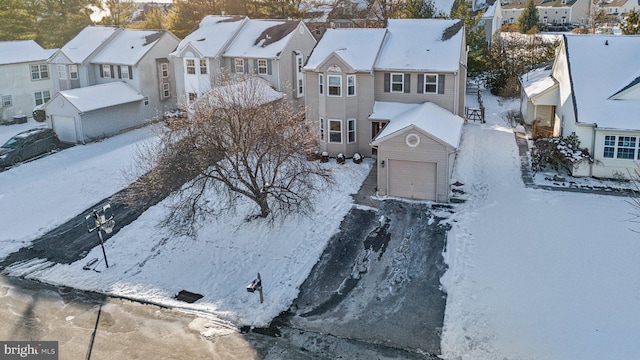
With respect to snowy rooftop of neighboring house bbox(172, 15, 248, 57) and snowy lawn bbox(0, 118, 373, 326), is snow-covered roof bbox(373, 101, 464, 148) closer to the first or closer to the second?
snowy lawn bbox(0, 118, 373, 326)

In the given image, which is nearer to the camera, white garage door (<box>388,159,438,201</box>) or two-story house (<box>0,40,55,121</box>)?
white garage door (<box>388,159,438,201</box>)

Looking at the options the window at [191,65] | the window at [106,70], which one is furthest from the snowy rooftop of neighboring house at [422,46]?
the window at [106,70]

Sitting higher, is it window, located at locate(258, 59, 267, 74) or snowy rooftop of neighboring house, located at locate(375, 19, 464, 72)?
snowy rooftop of neighboring house, located at locate(375, 19, 464, 72)

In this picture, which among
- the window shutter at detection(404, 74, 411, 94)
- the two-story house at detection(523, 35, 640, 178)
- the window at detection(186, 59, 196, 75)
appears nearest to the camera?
the two-story house at detection(523, 35, 640, 178)

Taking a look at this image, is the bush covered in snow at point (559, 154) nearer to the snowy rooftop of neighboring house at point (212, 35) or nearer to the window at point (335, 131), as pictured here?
the window at point (335, 131)

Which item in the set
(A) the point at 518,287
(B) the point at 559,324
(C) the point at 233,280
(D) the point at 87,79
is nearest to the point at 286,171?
(C) the point at 233,280

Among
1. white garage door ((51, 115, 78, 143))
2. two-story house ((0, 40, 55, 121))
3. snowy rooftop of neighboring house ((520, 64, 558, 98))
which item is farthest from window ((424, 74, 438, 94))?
two-story house ((0, 40, 55, 121))

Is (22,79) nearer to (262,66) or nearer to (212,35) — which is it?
(212,35)
